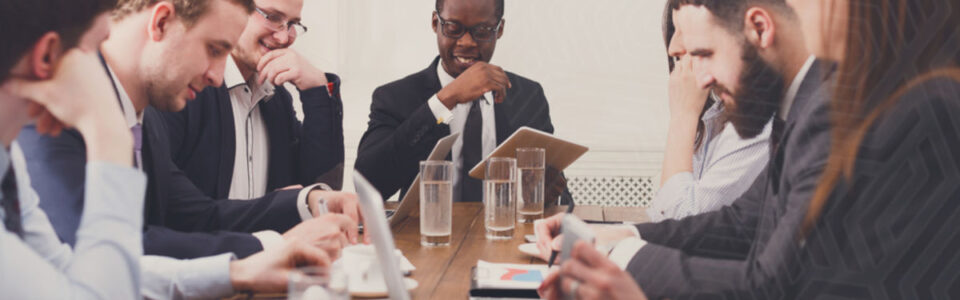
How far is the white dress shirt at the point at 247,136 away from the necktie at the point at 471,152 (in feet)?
2.36

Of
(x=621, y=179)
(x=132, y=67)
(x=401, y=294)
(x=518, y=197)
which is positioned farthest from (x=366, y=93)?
(x=401, y=294)

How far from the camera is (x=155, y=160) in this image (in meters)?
1.44

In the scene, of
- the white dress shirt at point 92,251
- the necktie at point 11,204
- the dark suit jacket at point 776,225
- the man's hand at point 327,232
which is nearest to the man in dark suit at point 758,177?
the dark suit jacket at point 776,225

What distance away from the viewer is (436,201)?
1.59m

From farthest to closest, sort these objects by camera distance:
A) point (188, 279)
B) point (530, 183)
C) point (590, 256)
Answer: point (530, 183), point (188, 279), point (590, 256)

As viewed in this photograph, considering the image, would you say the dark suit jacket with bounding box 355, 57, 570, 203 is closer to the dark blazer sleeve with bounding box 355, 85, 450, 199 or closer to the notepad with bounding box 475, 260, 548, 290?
the dark blazer sleeve with bounding box 355, 85, 450, 199

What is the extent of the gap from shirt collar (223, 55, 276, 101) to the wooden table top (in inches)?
29.7

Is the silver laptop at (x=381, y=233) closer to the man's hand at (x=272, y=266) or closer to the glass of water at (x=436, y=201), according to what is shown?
the man's hand at (x=272, y=266)

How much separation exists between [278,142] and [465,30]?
0.82m

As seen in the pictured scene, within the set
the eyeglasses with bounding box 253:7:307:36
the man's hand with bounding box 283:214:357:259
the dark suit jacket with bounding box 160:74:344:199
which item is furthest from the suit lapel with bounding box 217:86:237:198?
the man's hand with bounding box 283:214:357:259

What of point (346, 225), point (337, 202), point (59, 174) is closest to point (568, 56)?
point (337, 202)

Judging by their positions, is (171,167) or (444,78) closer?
(171,167)

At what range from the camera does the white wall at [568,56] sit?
363cm

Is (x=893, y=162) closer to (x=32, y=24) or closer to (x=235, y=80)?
(x=32, y=24)
